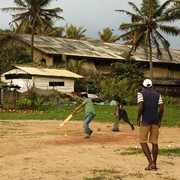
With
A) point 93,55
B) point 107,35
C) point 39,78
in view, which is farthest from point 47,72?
point 107,35

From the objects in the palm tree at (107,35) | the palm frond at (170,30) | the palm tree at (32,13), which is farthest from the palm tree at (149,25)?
the palm tree at (107,35)

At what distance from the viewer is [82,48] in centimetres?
4234

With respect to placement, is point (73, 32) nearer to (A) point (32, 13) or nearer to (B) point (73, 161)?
(A) point (32, 13)

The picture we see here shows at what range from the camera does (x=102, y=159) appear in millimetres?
8773

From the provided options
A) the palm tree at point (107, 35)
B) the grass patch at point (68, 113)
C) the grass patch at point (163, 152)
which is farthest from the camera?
the palm tree at point (107, 35)

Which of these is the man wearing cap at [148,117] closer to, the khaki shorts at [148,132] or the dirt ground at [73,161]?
the khaki shorts at [148,132]

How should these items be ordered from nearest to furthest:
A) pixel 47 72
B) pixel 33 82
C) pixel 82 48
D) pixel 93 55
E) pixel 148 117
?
pixel 148 117, pixel 33 82, pixel 47 72, pixel 93 55, pixel 82 48

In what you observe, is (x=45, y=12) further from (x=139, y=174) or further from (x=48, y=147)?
A: (x=139, y=174)

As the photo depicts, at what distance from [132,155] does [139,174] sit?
2.16 meters

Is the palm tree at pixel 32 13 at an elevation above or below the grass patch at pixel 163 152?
above

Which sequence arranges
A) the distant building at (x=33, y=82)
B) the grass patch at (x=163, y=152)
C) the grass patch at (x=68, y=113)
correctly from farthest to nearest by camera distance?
the distant building at (x=33, y=82), the grass patch at (x=68, y=113), the grass patch at (x=163, y=152)

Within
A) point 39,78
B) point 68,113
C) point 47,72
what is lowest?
point 68,113

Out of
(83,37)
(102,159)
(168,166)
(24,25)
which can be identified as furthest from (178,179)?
(83,37)

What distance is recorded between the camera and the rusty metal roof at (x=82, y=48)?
39.2 m
